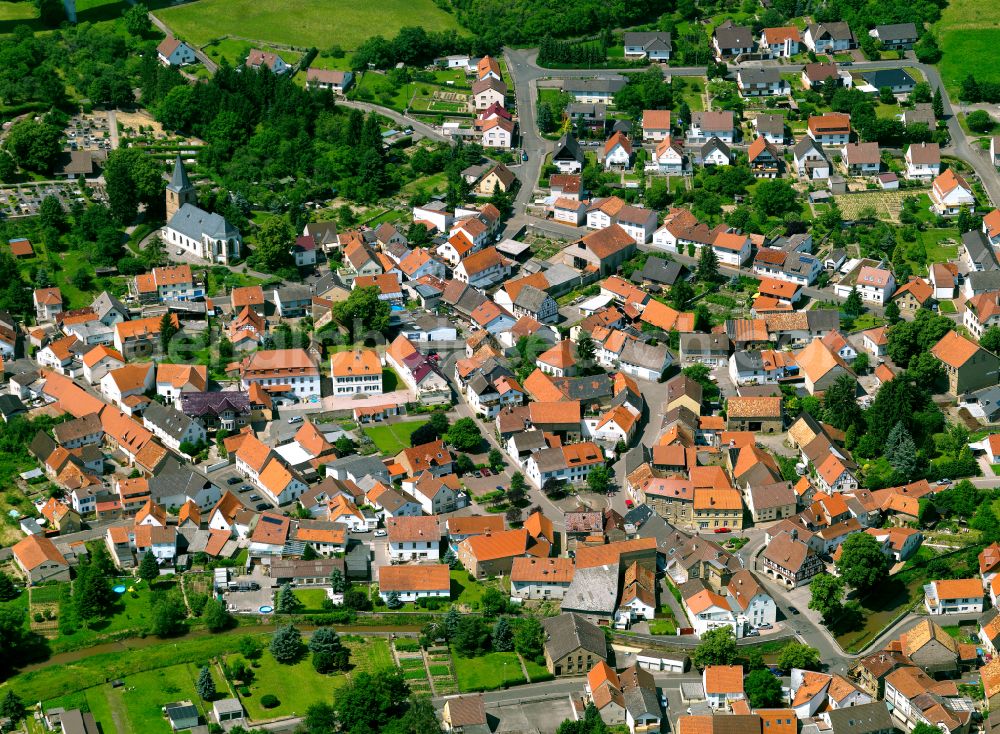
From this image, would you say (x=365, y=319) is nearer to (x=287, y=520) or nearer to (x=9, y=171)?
(x=287, y=520)

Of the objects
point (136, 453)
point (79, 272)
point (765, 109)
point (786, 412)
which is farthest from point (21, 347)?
point (765, 109)

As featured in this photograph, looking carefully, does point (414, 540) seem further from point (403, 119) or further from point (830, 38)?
point (830, 38)

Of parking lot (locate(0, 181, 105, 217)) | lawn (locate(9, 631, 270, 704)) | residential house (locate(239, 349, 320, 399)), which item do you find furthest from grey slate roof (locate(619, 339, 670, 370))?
parking lot (locate(0, 181, 105, 217))

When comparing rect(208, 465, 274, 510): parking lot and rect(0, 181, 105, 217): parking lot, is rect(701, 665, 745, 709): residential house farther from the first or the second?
rect(0, 181, 105, 217): parking lot

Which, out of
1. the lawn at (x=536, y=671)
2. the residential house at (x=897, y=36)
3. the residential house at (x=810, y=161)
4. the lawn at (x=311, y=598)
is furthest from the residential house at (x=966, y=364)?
the residential house at (x=897, y=36)

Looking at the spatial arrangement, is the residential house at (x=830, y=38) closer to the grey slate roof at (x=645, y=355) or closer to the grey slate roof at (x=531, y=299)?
the grey slate roof at (x=531, y=299)

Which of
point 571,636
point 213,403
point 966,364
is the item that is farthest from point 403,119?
point 571,636
